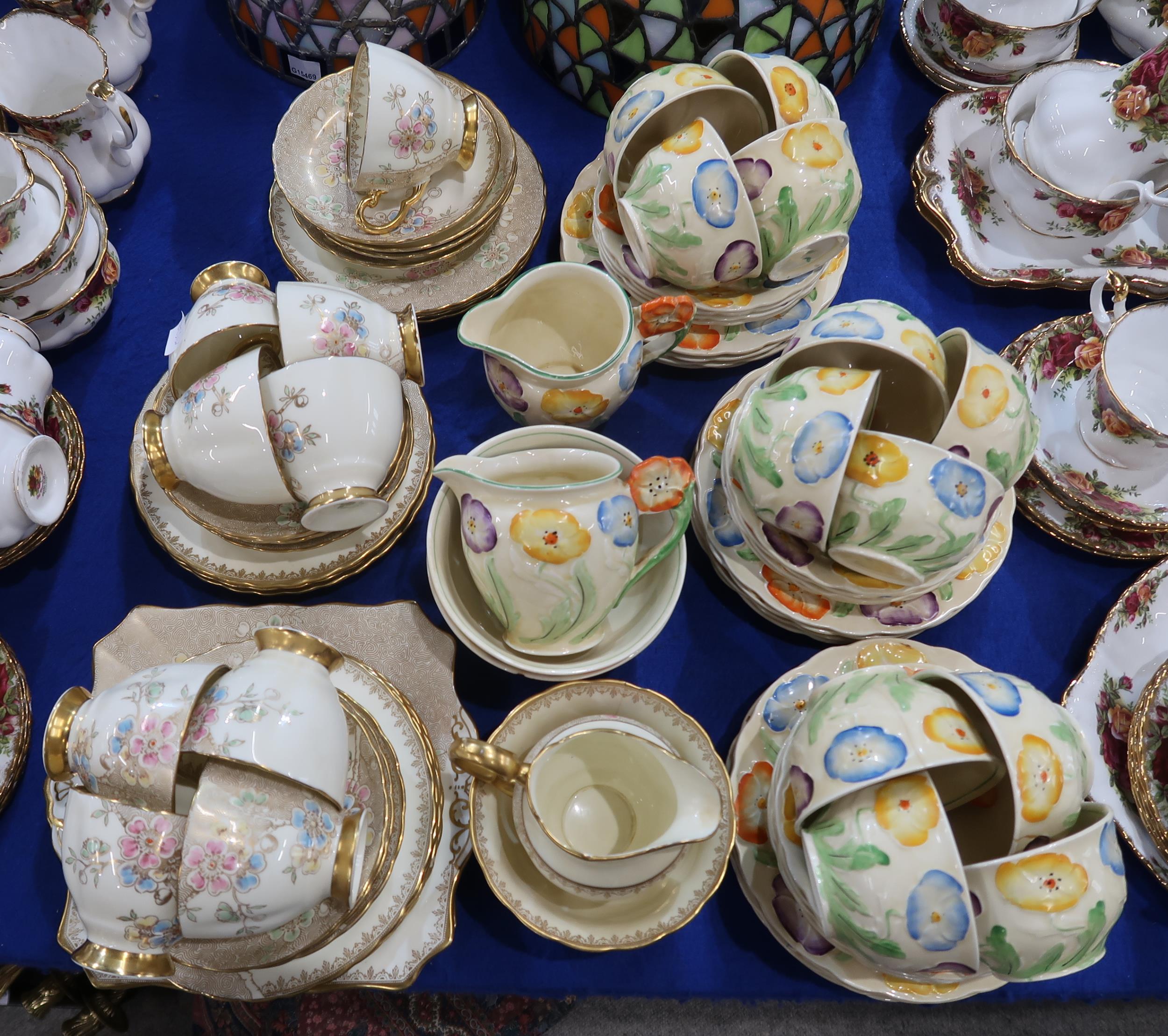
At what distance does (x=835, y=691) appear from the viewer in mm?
565

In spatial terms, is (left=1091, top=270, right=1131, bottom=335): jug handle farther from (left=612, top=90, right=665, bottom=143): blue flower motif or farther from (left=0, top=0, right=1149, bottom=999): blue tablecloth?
(left=612, top=90, right=665, bottom=143): blue flower motif

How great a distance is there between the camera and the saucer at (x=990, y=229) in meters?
0.85

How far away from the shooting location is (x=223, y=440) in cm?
62

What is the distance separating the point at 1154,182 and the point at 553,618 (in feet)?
2.47

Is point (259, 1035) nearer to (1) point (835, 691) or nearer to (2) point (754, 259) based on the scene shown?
(1) point (835, 691)

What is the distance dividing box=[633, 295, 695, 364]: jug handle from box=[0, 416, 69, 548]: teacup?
20.1 inches

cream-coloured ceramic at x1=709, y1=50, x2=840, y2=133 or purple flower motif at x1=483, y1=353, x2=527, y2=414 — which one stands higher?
cream-coloured ceramic at x1=709, y1=50, x2=840, y2=133

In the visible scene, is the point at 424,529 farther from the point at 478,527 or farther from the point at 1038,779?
the point at 1038,779

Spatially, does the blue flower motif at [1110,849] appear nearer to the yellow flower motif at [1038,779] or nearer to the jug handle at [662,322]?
the yellow flower motif at [1038,779]

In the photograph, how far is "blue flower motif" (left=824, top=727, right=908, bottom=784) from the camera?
1.65 feet

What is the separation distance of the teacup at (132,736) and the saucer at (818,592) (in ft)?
1.31

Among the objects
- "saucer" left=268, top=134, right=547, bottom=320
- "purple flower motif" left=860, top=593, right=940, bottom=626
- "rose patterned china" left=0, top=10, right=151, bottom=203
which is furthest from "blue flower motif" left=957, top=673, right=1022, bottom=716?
"rose patterned china" left=0, top=10, right=151, bottom=203

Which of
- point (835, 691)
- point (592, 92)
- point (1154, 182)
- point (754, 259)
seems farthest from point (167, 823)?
point (1154, 182)

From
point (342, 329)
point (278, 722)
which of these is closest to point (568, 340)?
point (342, 329)
